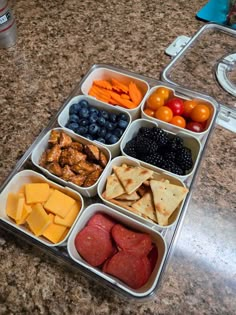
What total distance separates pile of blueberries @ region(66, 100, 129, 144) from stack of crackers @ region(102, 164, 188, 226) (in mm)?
108

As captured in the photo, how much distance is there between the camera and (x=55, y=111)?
86cm

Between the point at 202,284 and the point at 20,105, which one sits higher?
the point at 20,105

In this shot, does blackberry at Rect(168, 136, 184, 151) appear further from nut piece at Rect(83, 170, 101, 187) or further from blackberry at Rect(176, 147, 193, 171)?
nut piece at Rect(83, 170, 101, 187)

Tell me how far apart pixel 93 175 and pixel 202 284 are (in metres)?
0.31

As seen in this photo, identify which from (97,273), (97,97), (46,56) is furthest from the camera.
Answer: (46,56)

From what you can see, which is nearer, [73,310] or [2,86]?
[73,310]

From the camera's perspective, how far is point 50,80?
0.93 m

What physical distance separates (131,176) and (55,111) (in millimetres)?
329

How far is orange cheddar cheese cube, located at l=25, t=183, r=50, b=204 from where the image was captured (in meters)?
0.63

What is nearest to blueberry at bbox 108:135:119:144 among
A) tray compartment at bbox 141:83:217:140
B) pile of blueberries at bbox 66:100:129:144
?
pile of blueberries at bbox 66:100:129:144

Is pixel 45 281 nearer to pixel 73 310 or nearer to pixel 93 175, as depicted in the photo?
pixel 73 310

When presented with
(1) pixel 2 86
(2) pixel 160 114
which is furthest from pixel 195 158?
(1) pixel 2 86

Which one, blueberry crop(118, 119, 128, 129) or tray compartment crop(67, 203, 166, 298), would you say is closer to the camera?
tray compartment crop(67, 203, 166, 298)

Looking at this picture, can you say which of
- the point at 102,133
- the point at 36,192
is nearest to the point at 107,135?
the point at 102,133
